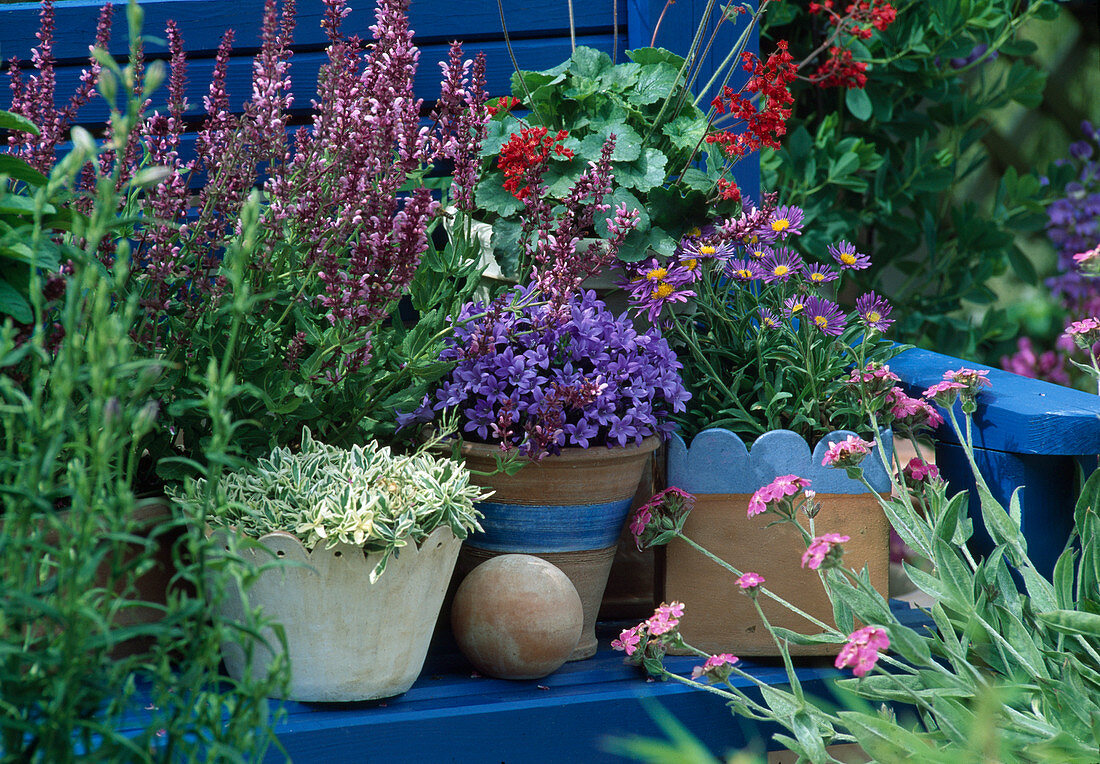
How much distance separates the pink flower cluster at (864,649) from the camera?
1.00m

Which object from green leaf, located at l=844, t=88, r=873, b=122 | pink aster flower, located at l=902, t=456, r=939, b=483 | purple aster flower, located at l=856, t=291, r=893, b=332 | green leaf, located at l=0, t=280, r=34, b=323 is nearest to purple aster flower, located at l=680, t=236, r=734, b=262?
purple aster flower, located at l=856, t=291, r=893, b=332

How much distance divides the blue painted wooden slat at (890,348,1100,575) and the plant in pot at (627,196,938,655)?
130 millimetres

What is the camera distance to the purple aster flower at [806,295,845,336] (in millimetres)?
1597

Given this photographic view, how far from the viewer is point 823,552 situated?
1.08 metres

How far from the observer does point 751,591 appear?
1.18 m

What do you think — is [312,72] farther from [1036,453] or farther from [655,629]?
[1036,453]

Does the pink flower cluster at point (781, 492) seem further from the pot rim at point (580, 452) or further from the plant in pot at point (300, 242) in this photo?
the plant in pot at point (300, 242)

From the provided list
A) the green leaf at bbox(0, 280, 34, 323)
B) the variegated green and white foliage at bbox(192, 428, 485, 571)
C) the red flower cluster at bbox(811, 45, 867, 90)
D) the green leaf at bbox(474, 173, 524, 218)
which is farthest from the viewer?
the red flower cluster at bbox(811, 45, 867, 90)

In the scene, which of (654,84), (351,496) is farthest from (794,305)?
(351,496)

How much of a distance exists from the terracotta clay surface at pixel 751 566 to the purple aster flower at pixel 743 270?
0.37 metres

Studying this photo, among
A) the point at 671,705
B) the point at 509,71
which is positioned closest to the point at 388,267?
the point at 671,705

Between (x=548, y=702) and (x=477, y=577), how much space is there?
0.70ft

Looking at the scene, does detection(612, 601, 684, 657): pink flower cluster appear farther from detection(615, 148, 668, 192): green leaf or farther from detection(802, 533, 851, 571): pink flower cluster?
detection(615, 148, 668, 192): green leaf

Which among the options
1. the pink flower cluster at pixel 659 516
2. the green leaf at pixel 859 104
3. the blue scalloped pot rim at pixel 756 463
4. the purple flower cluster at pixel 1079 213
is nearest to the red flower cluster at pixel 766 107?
the blue scalloped pot rim at pixel 756 463
